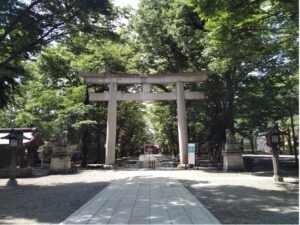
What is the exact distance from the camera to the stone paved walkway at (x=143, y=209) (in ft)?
25.0

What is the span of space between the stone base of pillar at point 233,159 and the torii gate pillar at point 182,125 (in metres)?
4.02

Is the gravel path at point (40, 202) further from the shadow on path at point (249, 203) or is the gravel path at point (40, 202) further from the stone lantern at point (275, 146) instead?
the stone lantern at point (275, 146)

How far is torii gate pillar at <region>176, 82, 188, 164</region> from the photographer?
24580 mm

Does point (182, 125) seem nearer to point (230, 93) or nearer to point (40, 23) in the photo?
point (230, 93)

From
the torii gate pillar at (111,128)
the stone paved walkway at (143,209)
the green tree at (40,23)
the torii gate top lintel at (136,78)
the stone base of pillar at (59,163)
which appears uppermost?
the torii gate top lintel at (136,78)

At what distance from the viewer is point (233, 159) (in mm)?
21219

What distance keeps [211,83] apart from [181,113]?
3.35m

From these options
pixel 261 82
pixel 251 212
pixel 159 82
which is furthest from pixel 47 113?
pixel 251 212

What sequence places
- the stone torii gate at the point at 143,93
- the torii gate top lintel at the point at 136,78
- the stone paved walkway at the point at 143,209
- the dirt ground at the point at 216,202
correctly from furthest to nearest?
the torii gate top lintel at the point at 136,78 < the stone torii gate at the point at 143,93 < the dirt ground at the point at 216,202 < the stone paved walkway at the point at 143,209

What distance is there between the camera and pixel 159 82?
2542cm

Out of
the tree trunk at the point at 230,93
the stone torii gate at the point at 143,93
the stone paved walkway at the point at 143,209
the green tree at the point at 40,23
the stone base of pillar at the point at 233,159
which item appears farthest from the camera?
the stone torii gate at the point at 143,93

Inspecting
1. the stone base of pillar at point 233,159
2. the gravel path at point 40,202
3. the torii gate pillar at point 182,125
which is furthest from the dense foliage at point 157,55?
the gravel path at point 40,202

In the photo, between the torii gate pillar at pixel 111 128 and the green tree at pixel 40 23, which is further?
the torii gate pillar at pixel 111 128

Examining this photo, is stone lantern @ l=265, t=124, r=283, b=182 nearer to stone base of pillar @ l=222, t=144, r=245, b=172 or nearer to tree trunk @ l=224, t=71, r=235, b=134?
stone base of pillar @ l=222, t=144, r=245, b=172
